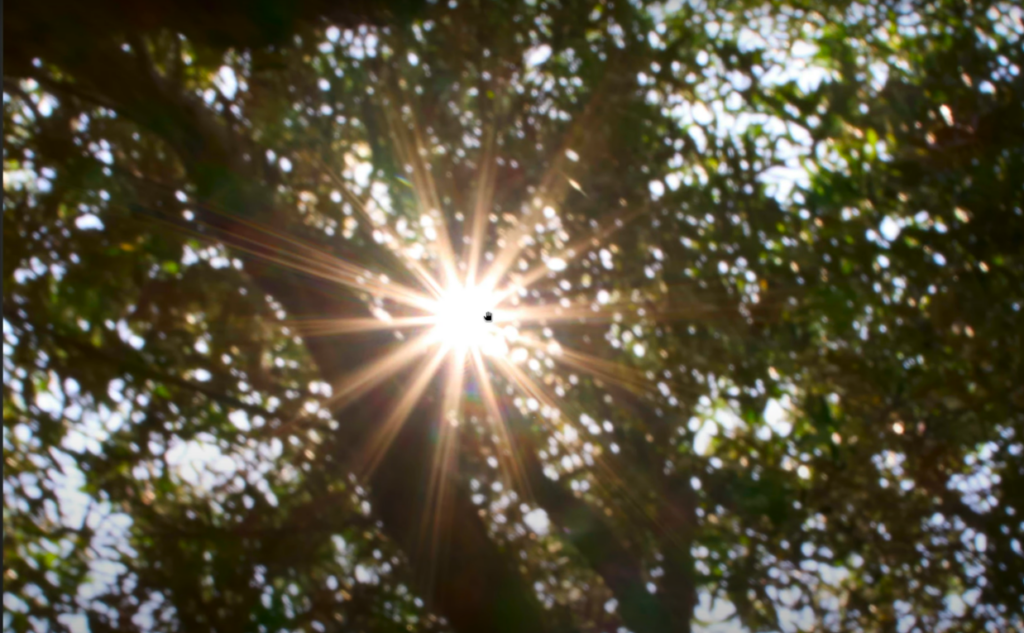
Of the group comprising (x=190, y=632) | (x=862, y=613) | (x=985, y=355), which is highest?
(x=985, y=355)

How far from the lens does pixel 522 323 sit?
5.00m

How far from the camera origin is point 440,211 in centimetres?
500

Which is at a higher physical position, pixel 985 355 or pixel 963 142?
pixel 963 142

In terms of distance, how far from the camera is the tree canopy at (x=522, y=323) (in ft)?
13.7

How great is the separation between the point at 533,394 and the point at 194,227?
2.22m

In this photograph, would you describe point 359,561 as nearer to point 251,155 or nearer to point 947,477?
point 251,155

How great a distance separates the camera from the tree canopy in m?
4.19

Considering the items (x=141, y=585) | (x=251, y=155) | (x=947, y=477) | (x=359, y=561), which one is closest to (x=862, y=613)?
(x=947, y=477)

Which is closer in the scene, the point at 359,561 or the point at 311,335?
the point at 311,335

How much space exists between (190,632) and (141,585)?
1.26 ft

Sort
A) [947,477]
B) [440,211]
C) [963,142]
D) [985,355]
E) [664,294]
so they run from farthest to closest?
[440,211], [664,294], [947,477], [985,355], [963,142]

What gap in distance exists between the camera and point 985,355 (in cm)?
409

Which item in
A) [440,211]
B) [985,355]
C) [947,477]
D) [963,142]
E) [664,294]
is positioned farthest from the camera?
[440,211]

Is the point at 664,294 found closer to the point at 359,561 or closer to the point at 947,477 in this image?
the point at 947,477
